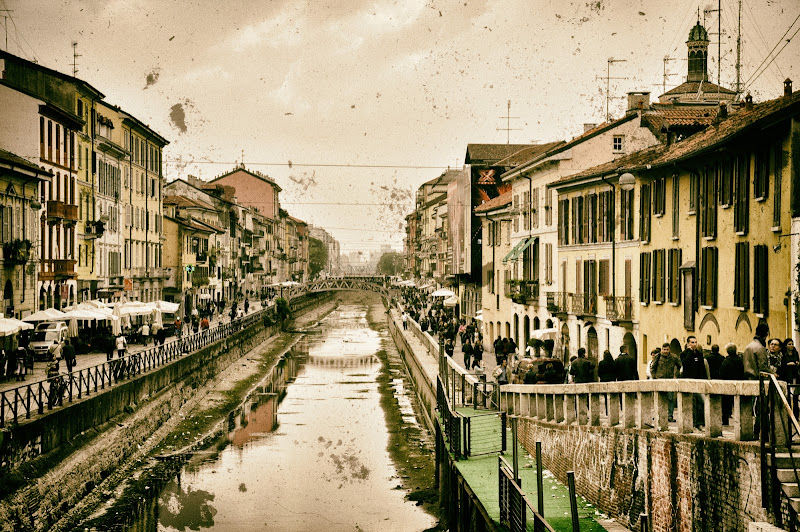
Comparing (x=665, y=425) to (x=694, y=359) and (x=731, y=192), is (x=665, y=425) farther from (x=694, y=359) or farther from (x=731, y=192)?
(x=731, y=192)

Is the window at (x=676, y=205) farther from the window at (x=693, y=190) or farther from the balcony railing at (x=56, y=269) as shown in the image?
the balcony railing at (x=56, y=269)

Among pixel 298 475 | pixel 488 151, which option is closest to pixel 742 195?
pixel 298 475

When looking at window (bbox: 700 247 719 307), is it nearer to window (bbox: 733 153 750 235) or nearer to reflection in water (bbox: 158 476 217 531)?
window (bbox: 733 153 750 235)

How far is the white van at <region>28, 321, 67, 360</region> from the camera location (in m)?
37.4

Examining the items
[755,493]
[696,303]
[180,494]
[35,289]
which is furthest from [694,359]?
[35,289]

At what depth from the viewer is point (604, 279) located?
117 ft

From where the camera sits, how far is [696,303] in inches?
1021

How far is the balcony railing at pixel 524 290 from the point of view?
4480 cm

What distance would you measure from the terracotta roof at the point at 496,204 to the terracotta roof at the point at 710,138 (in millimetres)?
17021

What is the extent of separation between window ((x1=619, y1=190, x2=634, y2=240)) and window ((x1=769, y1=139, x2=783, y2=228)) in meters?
12.2

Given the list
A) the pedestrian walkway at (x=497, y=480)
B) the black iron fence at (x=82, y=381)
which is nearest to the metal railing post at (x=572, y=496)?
the pedestrian walkway at (x=497, y=480)

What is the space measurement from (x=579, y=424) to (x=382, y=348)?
2399 inches

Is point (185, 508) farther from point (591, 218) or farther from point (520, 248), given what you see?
point (520, 248)

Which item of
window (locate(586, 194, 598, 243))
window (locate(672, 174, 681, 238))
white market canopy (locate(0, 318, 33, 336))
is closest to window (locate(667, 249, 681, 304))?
window (locate(672, 174, 681, 238))
